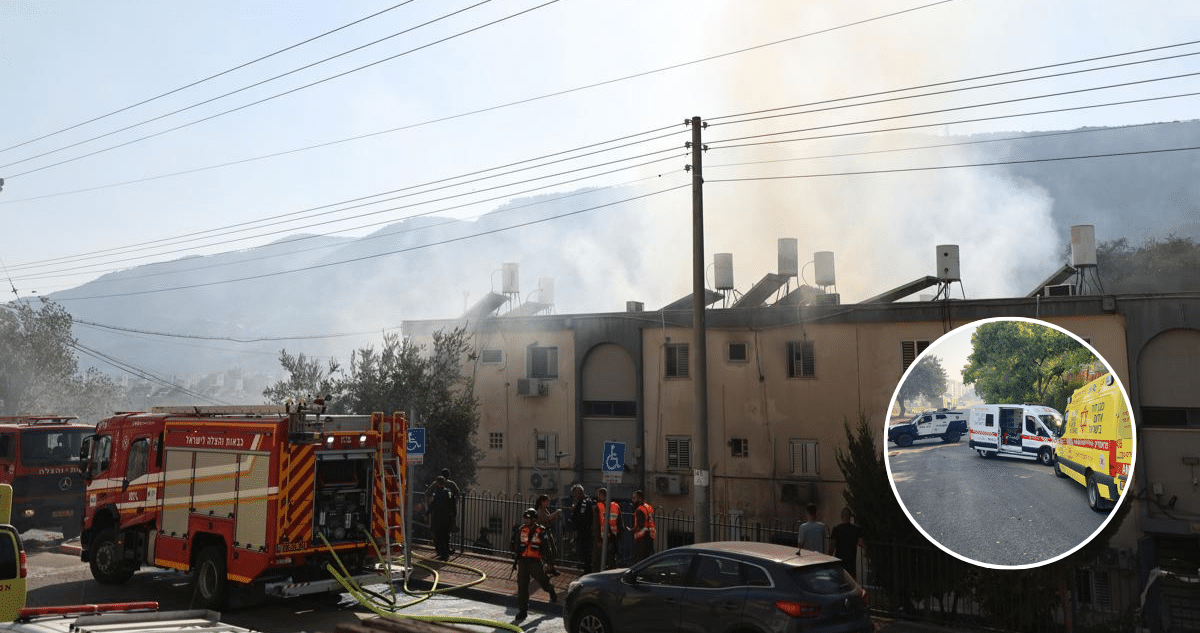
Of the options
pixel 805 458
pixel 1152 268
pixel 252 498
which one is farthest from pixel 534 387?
pixel 1152 268

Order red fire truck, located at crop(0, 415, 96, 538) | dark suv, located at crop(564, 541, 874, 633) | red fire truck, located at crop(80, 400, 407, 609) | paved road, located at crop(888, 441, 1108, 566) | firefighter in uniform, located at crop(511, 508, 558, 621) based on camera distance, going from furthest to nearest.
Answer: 1. red fire truck, located at crop(0, 415, 96, 538)
2. firefighter in uniform, located at crop(511, 508, 558, 621)
3. red fire truck, located at crop(80, 400, 407, 609)
4. dark suv, located at crop(564, 541, 874, 633)
5. paved road, located at crop(888, 441, 1108, 566)

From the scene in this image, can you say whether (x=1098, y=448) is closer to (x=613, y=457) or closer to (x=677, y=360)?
(x=613, y=457)

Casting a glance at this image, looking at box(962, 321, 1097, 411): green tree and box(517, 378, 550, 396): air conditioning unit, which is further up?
box(517, 378, 550, 396): air conditioning unit

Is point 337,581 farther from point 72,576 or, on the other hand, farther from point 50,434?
point 50,434

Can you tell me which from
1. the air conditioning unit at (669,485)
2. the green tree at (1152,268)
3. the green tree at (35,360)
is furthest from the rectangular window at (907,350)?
the green tree at (1152,268)

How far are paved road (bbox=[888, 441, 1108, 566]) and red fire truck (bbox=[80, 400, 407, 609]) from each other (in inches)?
326

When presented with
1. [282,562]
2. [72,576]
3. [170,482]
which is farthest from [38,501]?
[282,562]

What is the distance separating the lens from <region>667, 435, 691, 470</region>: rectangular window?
29906 millimetres

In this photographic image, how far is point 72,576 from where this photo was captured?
16.3 metres

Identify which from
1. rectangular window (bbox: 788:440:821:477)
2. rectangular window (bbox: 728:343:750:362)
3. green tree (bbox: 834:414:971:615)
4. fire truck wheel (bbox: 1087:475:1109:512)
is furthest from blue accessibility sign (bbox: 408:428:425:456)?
rectangular window (bbox: 788:440:821:477)

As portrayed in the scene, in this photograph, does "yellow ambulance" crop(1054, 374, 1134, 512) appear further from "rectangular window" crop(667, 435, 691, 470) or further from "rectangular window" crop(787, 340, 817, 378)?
"rectangular window" crop(667, 435, 691, 470)

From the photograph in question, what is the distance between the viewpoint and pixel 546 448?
32562 mm

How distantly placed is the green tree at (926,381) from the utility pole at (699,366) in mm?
5533

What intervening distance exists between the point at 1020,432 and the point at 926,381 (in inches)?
40.9
